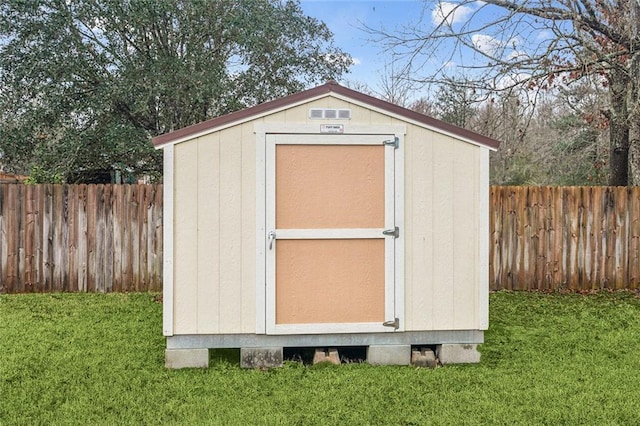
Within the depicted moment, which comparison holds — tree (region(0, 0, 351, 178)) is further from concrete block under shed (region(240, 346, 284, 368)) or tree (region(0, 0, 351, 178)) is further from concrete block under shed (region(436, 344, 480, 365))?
concrete block under shed (region(436, 344, 480, 365))

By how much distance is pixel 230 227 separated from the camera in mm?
4000

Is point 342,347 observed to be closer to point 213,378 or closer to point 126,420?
point 213,378

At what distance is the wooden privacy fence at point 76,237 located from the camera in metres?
7.02

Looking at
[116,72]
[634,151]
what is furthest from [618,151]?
[116,72]

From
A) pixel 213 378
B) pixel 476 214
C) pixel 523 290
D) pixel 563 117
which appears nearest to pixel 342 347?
pixel 213 378

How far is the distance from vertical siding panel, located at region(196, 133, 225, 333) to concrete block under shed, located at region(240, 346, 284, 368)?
33 centimetres

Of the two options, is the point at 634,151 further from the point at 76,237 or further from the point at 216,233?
the point at 76,237

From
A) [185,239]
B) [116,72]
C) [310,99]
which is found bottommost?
[185,239]

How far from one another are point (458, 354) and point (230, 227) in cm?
212

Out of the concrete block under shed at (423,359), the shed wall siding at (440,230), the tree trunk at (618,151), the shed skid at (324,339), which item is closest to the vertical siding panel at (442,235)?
the shed wall siding at (440,230)

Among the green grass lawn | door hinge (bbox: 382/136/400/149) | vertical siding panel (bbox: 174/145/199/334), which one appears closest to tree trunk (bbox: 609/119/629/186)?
the green grass lawn

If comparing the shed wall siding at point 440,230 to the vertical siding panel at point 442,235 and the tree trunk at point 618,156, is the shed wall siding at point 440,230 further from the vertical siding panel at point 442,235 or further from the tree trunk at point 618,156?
the tree trunk at point 618,156

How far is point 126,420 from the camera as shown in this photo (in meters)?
3.04

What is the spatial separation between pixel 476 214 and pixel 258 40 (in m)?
5.73
